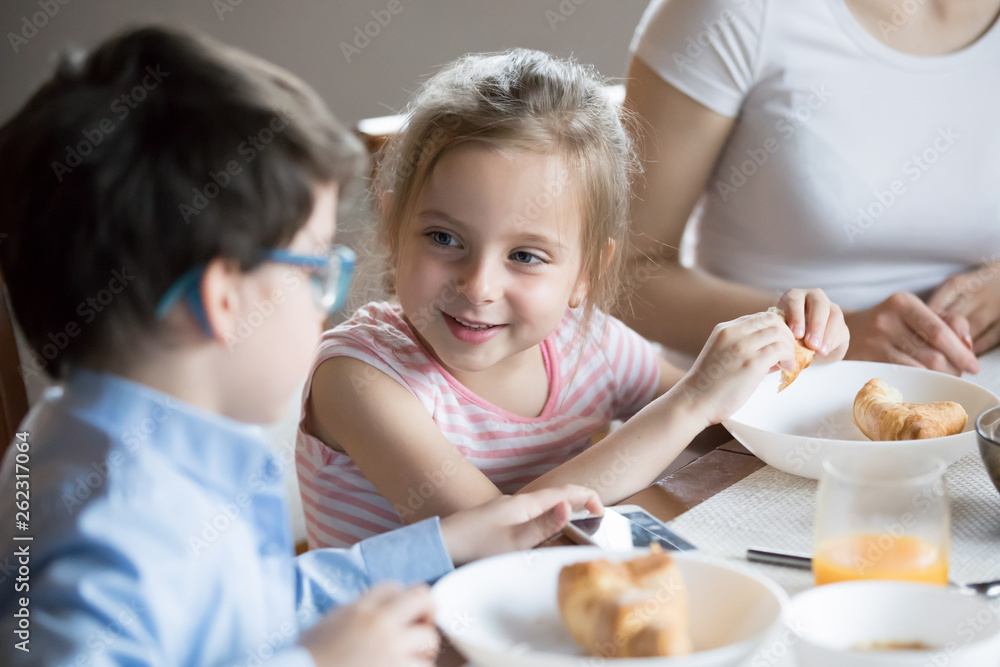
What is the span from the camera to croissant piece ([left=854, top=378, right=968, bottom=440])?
0.97m

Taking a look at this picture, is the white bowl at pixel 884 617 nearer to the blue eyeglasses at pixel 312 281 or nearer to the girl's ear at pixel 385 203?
the blue eyeglasses at pixel 312 281

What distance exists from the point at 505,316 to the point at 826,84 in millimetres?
691

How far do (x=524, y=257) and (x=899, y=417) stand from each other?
46 cm

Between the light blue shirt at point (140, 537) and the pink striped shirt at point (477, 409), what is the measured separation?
1.20ft

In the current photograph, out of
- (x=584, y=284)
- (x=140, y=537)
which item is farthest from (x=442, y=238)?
(x=140, y=537)

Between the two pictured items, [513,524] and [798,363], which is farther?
[798,363]

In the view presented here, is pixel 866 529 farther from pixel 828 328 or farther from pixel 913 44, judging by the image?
pixel 913 44

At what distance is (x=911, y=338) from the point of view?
1.31 meters

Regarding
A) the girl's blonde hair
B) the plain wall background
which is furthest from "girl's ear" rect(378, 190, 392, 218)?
the plain wall background

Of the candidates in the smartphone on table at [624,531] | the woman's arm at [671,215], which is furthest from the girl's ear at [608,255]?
the smartphone on table at [624,531]

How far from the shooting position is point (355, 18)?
3057 mm

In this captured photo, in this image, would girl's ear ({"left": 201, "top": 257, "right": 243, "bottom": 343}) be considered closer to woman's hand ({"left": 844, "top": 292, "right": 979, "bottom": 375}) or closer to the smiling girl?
the smiling girl

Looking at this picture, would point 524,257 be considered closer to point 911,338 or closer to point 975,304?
point 911,338

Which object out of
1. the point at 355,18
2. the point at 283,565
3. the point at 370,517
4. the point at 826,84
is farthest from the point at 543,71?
the point at 355,18
